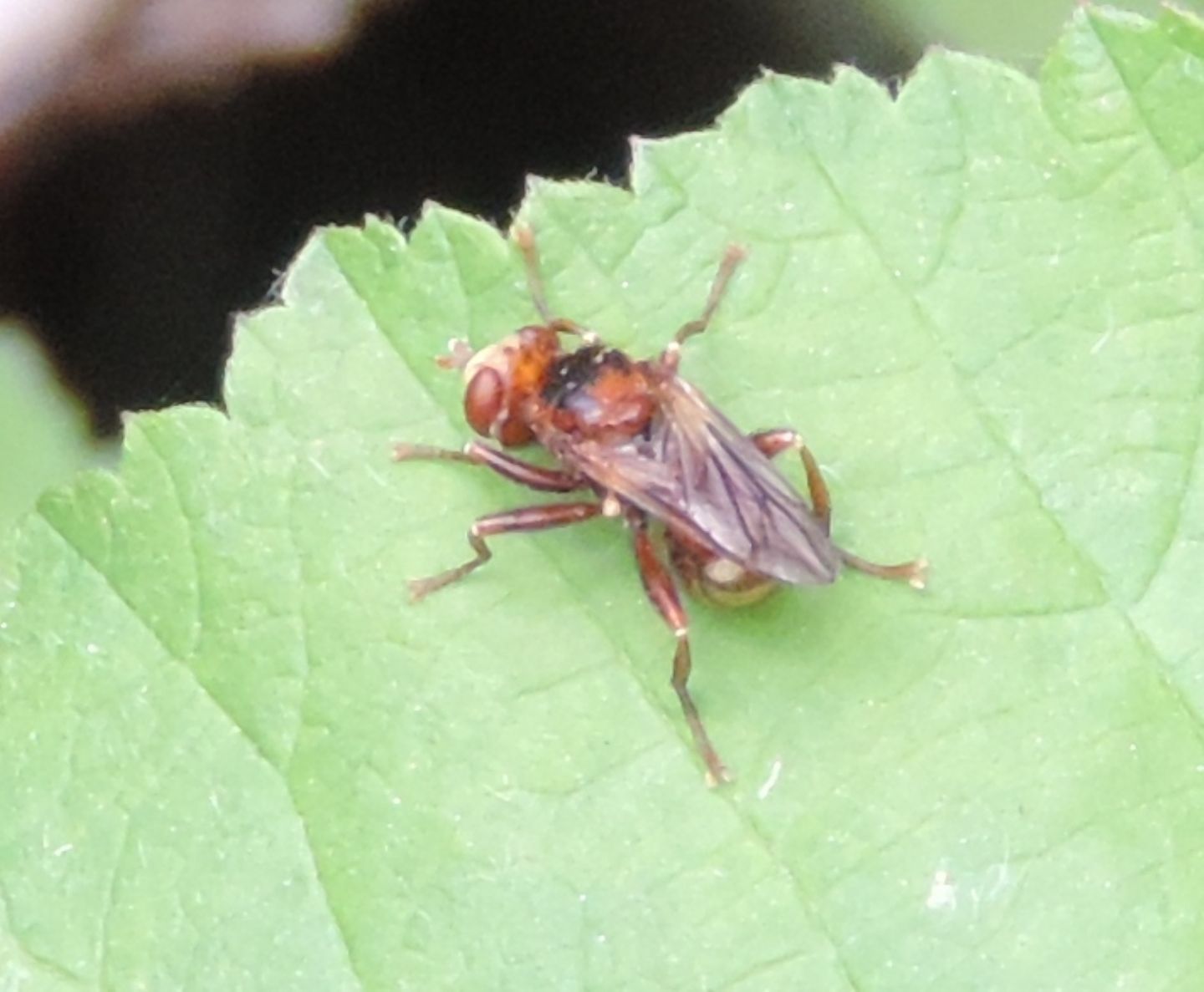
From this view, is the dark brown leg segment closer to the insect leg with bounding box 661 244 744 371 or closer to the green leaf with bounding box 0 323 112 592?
the insect leg with bounding box 661 244 744 371

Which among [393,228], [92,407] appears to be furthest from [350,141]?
[393,228]

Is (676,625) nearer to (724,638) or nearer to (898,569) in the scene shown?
(724,638)

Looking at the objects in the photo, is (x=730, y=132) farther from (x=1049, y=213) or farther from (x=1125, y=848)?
(x=1125, y=848)

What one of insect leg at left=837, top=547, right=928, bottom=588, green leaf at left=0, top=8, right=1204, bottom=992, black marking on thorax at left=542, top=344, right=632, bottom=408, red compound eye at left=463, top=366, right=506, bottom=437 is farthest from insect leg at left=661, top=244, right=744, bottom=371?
insect leg at left=837, top=547, right=928, bottom=588

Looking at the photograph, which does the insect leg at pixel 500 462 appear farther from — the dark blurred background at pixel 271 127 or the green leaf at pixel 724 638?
the dark blurred background at pixel 271 127

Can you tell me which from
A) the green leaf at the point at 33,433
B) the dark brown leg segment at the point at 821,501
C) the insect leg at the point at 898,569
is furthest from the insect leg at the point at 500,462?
the green leaf at the point at 33,433
